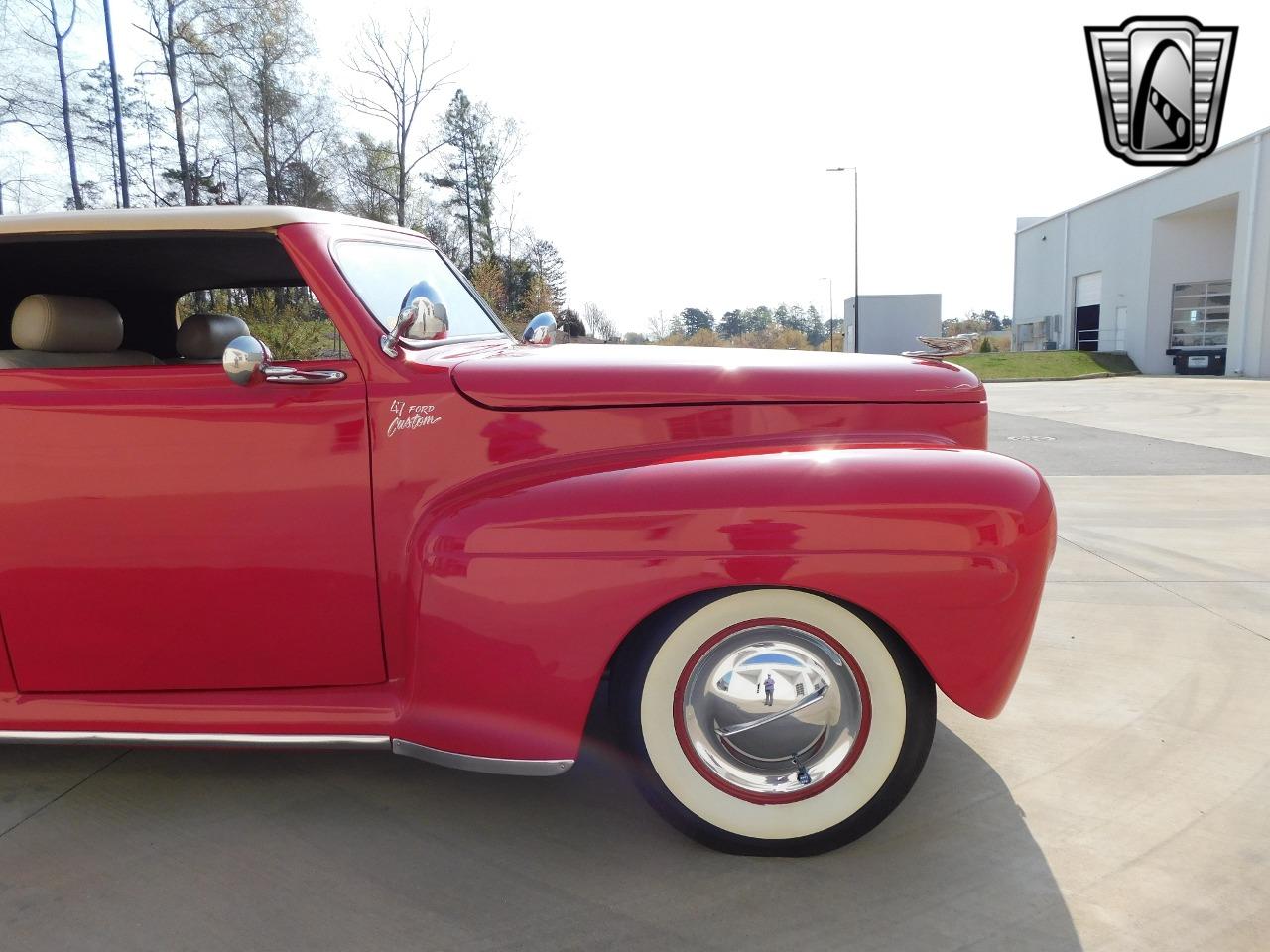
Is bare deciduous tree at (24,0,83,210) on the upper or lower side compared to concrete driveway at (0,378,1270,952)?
upper

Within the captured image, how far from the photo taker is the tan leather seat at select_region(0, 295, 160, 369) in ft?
8.14

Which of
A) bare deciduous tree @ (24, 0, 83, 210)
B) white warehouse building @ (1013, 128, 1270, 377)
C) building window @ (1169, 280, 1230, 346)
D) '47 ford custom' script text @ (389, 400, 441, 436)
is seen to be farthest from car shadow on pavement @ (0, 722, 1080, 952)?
building window @ (1169, 280, 1230, 346)

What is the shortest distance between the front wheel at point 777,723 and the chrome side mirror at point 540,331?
164cm

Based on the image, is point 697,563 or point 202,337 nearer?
point 697,563

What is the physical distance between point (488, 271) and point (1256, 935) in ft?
93.3

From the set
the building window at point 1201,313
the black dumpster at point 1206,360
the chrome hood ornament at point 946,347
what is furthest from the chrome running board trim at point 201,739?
the building window at point 1201,313

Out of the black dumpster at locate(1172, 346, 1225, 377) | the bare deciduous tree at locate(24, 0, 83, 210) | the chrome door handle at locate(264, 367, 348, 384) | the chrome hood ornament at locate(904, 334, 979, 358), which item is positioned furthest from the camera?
the black dumpster at locate(1172, 346, 1225, 377)

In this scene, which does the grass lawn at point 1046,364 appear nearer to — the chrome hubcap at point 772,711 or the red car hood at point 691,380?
the red car hood at point 691,380

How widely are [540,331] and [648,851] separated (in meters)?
2.03

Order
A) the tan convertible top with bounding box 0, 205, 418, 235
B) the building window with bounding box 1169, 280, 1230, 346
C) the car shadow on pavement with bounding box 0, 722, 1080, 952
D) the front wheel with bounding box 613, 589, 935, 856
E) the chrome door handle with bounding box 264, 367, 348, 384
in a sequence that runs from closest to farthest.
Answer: the car shadow on pavement with bounding box 0, 722, 1080, 952, the front wheel with bounding box 613, 589, 935, 856, the chrome door handle with bounding box 264, 367, 348, 384, the tan convertible top with bounding box 0, 205, 418, 235, the building window with bounding box 1169, 280, 1230, 346

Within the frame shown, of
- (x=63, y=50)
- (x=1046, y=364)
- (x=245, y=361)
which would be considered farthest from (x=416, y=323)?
(x=1046, y=364)

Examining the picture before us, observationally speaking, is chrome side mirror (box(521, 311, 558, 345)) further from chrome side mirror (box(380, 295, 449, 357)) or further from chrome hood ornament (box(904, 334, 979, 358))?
chrome hood ornament (box(904, 334, 979, 358))

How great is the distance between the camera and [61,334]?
252 centimetres

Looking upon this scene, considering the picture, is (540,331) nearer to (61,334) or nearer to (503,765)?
(61,334)
